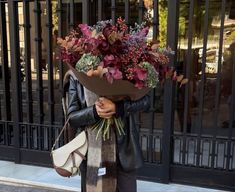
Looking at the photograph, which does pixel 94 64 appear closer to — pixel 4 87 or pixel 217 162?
pixel 217 162

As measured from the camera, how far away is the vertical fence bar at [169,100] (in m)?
4.21

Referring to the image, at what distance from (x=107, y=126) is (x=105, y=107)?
19 centimetres

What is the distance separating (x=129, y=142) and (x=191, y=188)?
2.07 m

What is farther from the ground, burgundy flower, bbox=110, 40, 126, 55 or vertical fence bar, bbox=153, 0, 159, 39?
vertical fence bar, bbox=153, 0, 159, 39

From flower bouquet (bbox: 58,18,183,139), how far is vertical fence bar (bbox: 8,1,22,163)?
113 inches

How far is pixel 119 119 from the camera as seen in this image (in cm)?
257

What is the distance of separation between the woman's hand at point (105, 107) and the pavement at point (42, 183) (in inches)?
88.7

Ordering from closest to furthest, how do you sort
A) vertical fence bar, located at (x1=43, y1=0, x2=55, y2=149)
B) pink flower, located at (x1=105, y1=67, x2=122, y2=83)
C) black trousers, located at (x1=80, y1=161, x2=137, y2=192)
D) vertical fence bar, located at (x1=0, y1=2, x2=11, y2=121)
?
pink flower, located at (x1=105, y1=67, x2=122, y2=83)
black trousers, located at (x1=80, y1=161, x2=137, y2=192)
vertical fence bar, located at (x1=43, y1=0, x2=55, y2=149)
vertical fence bar, located at (x1=0, y1=2, x2=11, y2=121)

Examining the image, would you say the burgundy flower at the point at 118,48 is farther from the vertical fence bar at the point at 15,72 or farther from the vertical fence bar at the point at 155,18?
the vertical fence bar at the point at 15,72

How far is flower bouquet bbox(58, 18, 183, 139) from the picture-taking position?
2135 millimetres

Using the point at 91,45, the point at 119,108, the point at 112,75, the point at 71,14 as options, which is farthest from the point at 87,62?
the point at 71,14

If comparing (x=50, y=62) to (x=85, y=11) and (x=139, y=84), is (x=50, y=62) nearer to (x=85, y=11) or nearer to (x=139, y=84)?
(x=85, y=11)

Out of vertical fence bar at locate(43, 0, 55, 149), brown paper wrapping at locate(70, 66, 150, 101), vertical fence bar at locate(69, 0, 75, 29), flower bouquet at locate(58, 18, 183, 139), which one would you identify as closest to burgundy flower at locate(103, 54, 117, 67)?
flower bouquet at locate(58, 18, 183, 139)

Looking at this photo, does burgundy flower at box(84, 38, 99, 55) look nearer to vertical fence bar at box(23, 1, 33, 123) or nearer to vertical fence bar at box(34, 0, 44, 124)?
vertical fence bar at box(34, 0, 44, 124)
